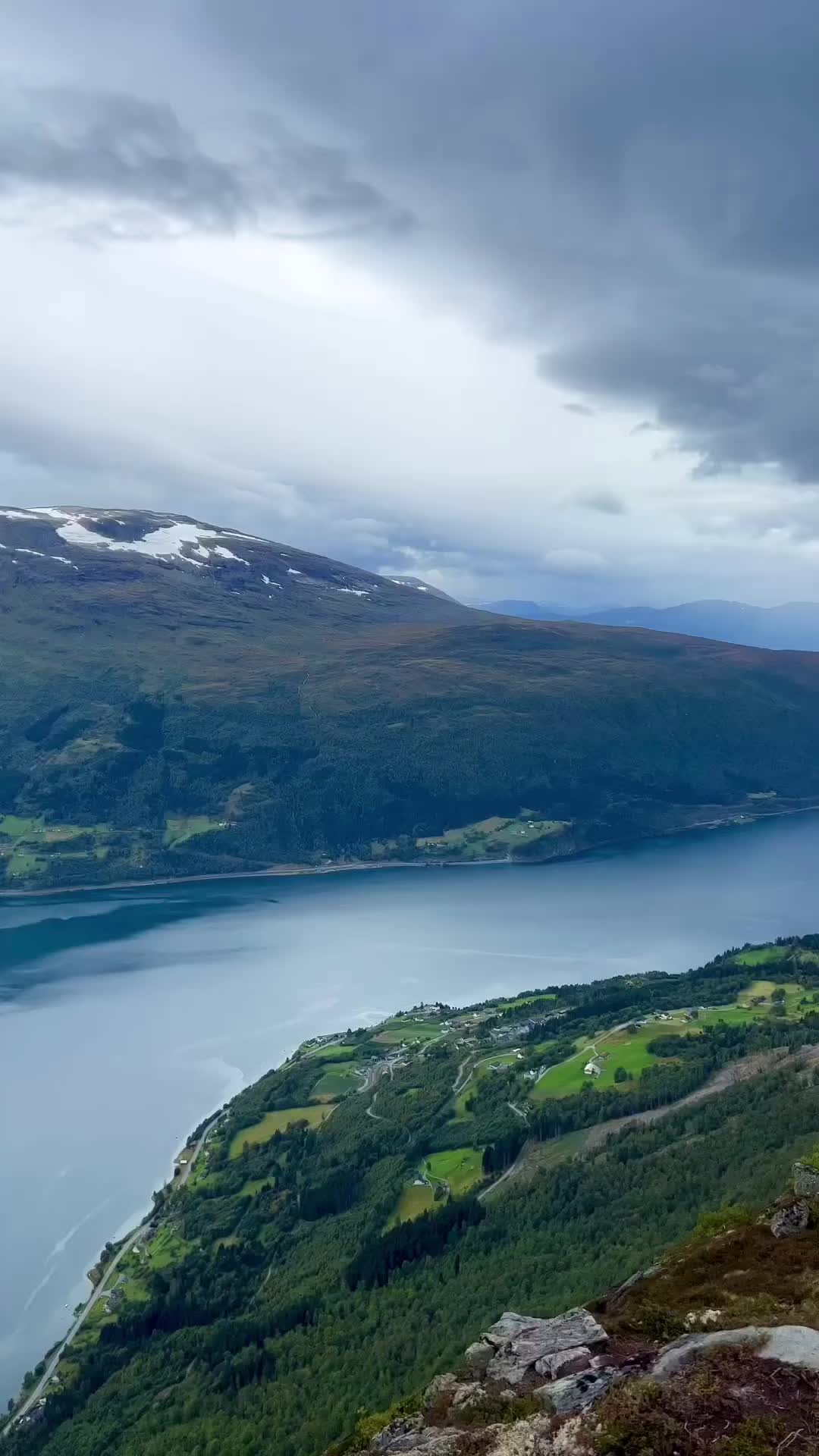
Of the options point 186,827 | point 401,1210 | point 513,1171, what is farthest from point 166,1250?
point 186,827

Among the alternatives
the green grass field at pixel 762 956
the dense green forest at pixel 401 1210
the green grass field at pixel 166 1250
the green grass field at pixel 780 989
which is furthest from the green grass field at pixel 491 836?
the green grass field at pixel 166 1250

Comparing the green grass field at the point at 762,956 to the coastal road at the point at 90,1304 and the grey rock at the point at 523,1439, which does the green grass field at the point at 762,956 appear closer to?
the coastal road at the point at 90,1304

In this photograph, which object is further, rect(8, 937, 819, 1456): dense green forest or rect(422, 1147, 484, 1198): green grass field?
rect(422, 1147, 484, 1198): green grass field

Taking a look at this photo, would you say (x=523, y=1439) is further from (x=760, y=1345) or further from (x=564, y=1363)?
(x=760, y=1345)

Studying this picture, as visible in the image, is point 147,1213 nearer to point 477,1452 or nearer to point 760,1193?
point 760,1193

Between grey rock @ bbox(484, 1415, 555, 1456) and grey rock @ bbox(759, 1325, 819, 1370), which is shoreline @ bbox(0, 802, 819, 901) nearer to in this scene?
grey rock @ bbox(484, 1415, 555, 1456)

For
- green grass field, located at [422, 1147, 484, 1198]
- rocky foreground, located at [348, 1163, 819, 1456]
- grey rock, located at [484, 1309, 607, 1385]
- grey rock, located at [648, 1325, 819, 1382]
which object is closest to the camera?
rocky foreground, located at [348, 1163, 819, 1456]

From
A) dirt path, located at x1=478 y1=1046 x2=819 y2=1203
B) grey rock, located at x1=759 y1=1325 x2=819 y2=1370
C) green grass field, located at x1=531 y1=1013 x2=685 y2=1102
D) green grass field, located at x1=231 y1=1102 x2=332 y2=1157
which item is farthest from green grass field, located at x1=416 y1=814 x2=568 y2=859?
grey rock, located at x1=759 y1=1325 x2=819 y2=1370
